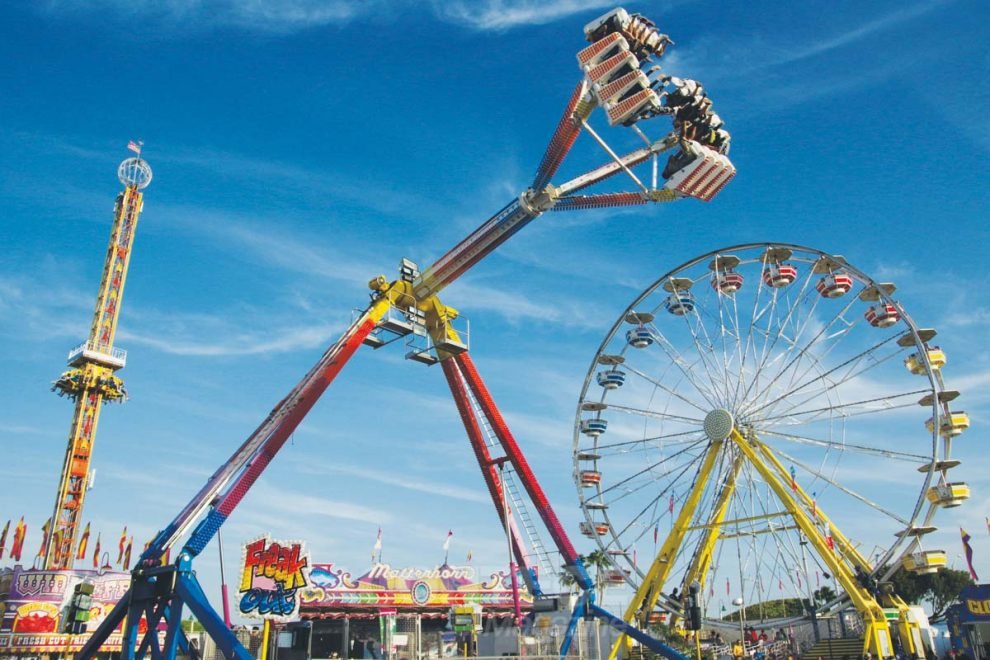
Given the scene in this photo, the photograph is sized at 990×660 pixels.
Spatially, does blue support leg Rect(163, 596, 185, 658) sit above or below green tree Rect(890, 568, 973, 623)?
below

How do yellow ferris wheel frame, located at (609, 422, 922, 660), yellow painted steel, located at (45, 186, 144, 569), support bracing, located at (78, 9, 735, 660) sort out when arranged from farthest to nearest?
yellow painted steel, located at (45, 186, 144, 569), yellow ferris wheel frame, located at (609, 422, 922, 660), support bracing, located at (78, 9, 735, 660)

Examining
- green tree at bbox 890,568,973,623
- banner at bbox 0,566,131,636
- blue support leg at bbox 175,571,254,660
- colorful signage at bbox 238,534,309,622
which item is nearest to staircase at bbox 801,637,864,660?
colorful signage at bbox 238,534,309,622

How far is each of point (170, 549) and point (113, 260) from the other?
1797 inches

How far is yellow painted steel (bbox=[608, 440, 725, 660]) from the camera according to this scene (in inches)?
1219

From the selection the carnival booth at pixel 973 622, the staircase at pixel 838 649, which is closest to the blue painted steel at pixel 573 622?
the staircase at pixel 838 649

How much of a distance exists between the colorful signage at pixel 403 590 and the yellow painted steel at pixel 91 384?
20.3 meters

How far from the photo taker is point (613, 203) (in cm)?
2333

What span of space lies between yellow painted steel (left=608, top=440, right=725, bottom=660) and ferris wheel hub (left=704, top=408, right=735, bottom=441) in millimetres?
329

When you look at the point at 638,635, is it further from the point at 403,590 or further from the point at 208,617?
the point at 403,590

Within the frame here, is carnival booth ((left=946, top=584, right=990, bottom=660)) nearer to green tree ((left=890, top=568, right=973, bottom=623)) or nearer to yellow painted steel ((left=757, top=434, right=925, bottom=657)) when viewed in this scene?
yellow painted steel ((left=757, top=434, right=925, bottom=657))

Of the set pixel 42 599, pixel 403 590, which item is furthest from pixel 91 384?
pixel 403 590

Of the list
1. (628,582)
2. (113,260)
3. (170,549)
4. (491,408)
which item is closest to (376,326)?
(491,408)

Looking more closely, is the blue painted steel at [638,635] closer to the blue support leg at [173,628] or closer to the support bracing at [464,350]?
the support bracing at [464,350]

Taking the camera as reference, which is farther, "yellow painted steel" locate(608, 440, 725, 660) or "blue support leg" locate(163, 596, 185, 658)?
"yellow painted steel" locate(608, 440, 725, 660)
